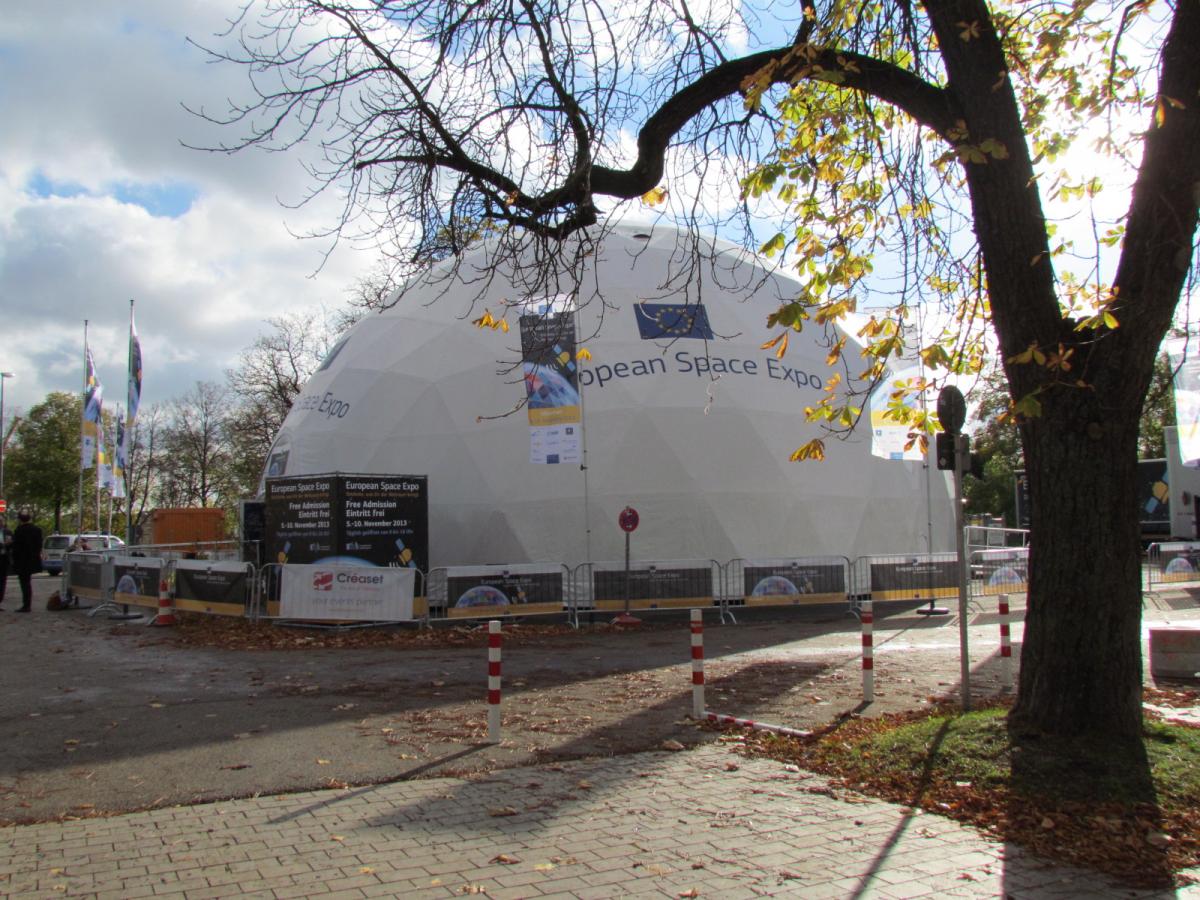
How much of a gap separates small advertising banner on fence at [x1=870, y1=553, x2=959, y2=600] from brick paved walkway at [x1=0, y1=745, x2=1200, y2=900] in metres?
11.9

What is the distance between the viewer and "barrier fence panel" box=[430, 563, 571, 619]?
1511 cm

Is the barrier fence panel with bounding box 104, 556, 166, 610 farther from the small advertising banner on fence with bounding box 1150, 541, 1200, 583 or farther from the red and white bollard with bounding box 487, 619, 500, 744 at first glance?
the small advertising banner on fence with bounding box 1150, 541, 1200, 583

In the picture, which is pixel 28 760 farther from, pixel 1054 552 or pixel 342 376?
pixel 342 376

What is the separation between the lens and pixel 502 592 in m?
15.4

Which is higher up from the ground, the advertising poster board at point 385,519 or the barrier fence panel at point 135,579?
the advertising poster board at point 385,519

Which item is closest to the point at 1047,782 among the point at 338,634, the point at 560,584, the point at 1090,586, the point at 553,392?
the point at 1090,586

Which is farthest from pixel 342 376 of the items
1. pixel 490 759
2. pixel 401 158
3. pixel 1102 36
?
pixel 1102 36

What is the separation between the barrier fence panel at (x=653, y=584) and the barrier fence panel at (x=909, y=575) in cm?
299

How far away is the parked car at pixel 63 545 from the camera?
33.9 m

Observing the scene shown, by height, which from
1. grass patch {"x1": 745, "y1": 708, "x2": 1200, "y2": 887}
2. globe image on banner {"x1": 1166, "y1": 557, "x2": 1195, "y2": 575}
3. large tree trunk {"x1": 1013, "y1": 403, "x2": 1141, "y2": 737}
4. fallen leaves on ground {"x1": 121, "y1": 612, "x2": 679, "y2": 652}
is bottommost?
fallen leaves on ground {"x1": 121, "y1": 612, "x2": 679, "y2": 652}

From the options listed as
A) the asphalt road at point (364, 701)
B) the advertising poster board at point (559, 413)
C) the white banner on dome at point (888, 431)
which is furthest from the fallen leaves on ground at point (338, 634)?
the white banner on dome at point (888, 431)

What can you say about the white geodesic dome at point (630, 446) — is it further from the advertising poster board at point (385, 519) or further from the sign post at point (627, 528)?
the advertising poster board at point (385, 519)

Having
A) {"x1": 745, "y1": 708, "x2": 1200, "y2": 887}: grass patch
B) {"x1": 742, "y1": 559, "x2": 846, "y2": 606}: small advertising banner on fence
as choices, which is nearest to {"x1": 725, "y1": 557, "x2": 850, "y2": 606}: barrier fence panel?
{"x1": 742, "y1": 559, "x2": 846, "y2": 606}: small advertising banner on fence

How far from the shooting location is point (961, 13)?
6.40 meters
